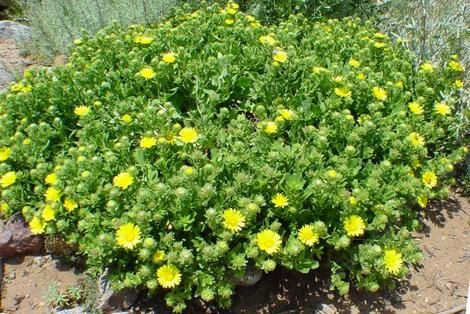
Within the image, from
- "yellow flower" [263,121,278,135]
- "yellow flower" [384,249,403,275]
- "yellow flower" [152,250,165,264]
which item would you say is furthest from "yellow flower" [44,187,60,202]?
"yellow flower" [384,249,403,275]

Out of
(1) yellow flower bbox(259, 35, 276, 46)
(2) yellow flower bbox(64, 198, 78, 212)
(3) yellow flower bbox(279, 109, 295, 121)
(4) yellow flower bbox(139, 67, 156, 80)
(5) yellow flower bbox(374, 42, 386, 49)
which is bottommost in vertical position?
(2) yellow flower bbox(64, 198, 78, 212)

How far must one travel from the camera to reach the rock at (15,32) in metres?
5.10

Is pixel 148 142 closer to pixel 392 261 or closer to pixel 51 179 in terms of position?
pixel 51 179

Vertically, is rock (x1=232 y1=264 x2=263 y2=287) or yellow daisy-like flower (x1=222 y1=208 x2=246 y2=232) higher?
yellow daisy-like flower (x1=222 y1=208 x2=246 y2=232)

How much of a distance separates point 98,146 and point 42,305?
0.94 meters

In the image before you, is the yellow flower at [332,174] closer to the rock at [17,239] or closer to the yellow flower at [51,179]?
the yellow flower at [51,179]

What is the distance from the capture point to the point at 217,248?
2.20m

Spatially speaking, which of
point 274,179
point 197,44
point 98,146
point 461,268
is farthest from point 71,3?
point 461,268

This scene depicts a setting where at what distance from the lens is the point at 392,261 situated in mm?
2367

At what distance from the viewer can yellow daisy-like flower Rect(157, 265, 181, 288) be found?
2189 mm

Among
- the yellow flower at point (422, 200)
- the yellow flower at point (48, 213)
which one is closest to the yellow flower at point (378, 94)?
the yellow flower at point (422, 200)

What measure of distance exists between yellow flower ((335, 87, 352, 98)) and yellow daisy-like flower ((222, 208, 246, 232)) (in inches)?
41.5

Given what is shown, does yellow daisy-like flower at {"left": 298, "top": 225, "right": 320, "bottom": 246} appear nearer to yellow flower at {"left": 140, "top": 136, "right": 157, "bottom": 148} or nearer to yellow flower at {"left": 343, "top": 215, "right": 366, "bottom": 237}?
yellow flower at {"left": 343, "top": 215, "right": 366, "bottom": 237}

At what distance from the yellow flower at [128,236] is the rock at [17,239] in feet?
2.91
